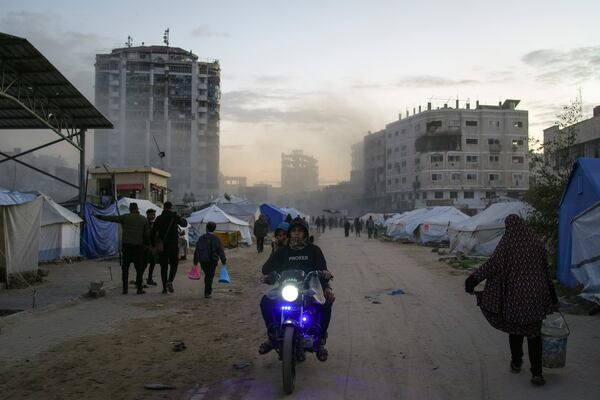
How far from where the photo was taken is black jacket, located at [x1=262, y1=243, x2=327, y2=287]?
6020mm

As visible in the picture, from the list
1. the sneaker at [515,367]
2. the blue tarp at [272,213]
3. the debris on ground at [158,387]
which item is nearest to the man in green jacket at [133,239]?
the debris on ground at [158,387]

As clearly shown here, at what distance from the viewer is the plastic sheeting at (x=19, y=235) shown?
1237 centimetres

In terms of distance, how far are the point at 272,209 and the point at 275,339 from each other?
47625 mm

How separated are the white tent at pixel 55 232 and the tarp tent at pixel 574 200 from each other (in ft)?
51.6

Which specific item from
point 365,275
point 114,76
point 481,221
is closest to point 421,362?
point 365,275

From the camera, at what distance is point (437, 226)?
3719 cm

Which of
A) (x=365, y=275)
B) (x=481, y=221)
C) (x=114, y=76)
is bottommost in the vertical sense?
(x=365, y=275)

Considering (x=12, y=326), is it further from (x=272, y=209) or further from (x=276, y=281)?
(x=272, y=209)

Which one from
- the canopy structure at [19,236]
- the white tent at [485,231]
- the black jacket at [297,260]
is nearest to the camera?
the black jacket at [297,260]

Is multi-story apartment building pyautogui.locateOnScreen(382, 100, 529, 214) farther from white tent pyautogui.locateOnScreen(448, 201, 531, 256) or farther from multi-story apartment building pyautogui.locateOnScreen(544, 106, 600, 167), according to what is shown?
white tent pyautogui.locateOnScreen(448, 201, 531, 256)

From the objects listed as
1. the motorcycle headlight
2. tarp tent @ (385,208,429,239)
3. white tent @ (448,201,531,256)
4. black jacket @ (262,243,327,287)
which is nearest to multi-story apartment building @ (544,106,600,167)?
white tent @ (448,201,531,256)

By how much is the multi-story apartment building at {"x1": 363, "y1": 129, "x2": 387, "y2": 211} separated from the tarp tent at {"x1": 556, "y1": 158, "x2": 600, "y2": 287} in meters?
95.7

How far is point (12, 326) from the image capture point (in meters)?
8.09

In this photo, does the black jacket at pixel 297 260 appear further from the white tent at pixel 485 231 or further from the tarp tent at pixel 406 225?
the tarp tent at pixel 406 225
